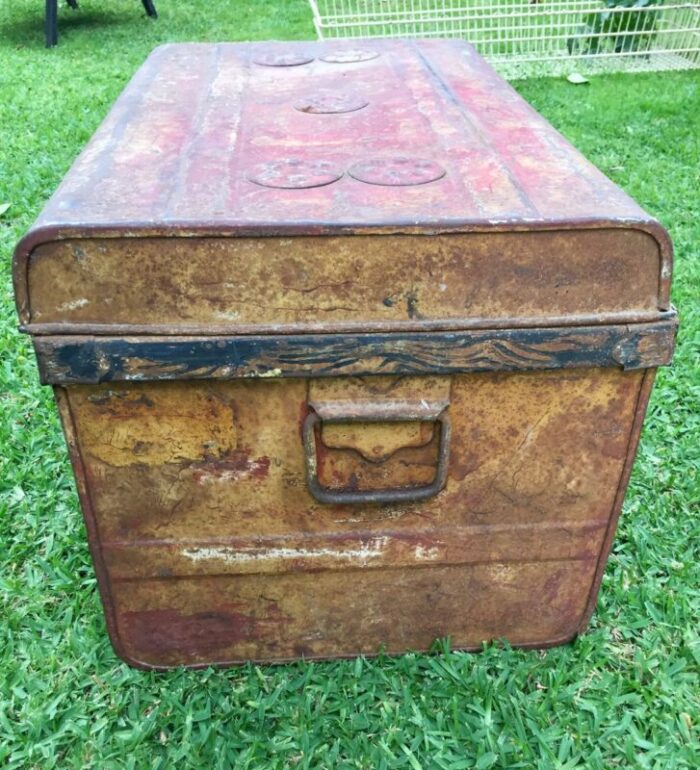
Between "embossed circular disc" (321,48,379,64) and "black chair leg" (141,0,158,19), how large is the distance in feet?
19.6

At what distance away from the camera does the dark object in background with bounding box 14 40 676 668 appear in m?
1.15

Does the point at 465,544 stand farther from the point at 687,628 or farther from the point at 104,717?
the point at 104,717

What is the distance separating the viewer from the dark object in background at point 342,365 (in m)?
1.15

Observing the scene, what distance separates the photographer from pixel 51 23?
20.0 ft

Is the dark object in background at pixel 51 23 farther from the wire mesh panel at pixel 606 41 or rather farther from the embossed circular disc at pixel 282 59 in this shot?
the embossed circular disc at pixel 282 59

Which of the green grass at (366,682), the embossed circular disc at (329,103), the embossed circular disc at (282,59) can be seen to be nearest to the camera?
the green grass at (366,682)

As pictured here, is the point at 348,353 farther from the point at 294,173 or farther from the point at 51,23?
the point at 51,23

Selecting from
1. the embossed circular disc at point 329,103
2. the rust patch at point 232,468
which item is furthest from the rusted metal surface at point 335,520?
the embossed circular disc at point 329,103

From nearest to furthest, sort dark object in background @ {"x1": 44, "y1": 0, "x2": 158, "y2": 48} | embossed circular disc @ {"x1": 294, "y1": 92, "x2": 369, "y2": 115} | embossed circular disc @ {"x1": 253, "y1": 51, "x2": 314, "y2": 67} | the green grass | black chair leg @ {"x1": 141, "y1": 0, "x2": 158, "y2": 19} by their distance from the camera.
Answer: the green grass
embossed circular disc @ {"x1": 294, "y1": 92, "x2": 369, "y2": 115}
embossed circular disc @ {"x1": 253, "y1": 51, "x2": 314, "y2": 67}
dark object in background @ {"x1": 44, "y1": 0, "x2": 158, "y2": 48}
black chair leg @ {"x1": 141, "y1": 0, "x2": 158, "y2": 19}

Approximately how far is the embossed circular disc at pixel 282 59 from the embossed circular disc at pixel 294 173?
74 cm

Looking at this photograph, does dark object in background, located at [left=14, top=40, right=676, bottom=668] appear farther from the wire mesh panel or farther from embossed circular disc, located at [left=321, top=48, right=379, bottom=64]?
the wire mesh panel

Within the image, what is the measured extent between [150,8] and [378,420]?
727 cm

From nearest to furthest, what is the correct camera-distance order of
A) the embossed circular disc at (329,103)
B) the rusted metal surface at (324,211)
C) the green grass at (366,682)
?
the rusted metal surface at (324,211) → the green grass at (366,682) → the embossed circular disc at (329,103)

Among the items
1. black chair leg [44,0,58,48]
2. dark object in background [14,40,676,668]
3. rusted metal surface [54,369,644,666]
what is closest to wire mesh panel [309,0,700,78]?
black chair leg [44,0,58,48]
